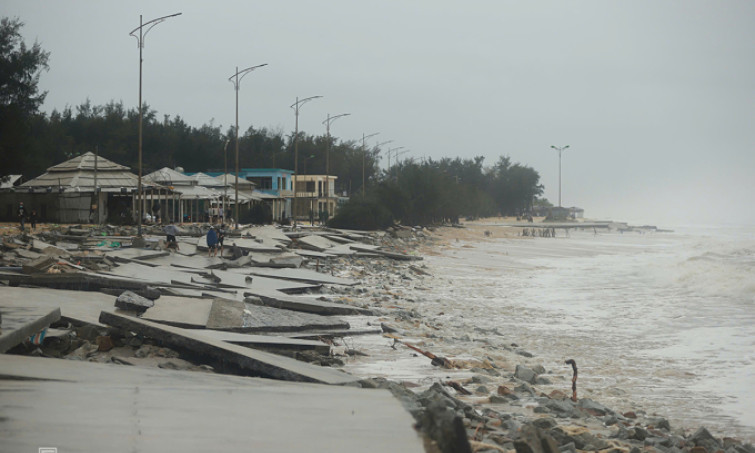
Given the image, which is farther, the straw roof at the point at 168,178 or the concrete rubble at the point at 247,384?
the straw roof at the point at 168,178

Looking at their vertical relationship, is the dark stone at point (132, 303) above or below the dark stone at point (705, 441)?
above

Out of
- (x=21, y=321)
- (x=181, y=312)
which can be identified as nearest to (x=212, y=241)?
(x=181, y=312)

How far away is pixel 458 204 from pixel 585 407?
80808 mm

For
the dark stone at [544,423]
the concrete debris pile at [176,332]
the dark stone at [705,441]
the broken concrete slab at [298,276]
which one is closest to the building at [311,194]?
the broken concrete slab at [298,276]

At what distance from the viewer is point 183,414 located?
15.7ft

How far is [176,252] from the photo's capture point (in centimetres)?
2464

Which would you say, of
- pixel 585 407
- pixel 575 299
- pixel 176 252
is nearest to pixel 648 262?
pixel 575 299

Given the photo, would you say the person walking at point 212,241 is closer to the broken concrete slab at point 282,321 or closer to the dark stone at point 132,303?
the broken concrete slab at point 282,321

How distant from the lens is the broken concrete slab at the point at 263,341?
9.02 meters

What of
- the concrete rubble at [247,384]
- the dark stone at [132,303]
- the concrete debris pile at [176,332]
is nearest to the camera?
the concrete rubble at [247,384]

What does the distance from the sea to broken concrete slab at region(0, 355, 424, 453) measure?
358 centimetres

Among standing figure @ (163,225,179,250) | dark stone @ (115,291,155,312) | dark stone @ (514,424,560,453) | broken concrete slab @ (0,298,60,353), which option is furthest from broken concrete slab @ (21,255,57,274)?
dark stone @ (514,424,560,453)

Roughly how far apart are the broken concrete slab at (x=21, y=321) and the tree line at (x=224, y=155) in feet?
132

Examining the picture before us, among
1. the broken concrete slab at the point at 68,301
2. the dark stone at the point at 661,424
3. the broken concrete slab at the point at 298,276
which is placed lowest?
the dark stone at the point at 661,424
